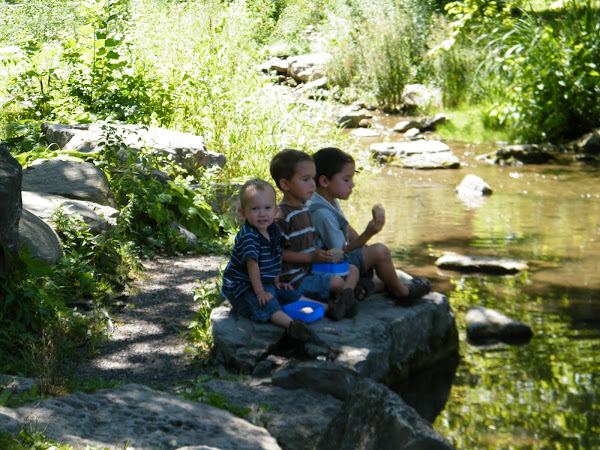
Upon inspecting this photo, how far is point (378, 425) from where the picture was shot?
8.63 ft

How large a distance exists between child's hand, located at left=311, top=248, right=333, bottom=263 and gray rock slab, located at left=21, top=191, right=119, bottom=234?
79.1 inches

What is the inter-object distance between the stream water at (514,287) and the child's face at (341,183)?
1.24 metres

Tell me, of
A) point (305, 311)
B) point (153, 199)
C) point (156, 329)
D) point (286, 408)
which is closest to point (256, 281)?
point (305, 311)

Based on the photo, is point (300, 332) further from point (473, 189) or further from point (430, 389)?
point (473, 189)

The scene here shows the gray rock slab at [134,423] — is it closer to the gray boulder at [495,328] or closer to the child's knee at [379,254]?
the child's knee at [379,254]

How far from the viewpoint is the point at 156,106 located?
8422mm

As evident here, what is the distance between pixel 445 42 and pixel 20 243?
11.7 metres

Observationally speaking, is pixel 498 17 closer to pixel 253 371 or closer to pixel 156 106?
pixel 156 106

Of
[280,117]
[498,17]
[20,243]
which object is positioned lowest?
[20,243]

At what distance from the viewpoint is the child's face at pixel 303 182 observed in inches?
172

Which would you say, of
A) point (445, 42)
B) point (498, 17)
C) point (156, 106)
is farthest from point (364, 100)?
point (156, 106)

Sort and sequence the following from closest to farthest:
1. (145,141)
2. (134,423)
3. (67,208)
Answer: (134,423) → (67,208) → (145,141)

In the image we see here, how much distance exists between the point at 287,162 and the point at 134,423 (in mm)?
1914

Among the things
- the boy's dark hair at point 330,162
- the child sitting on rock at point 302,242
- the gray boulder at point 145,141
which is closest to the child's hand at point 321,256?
the child sitting on rock at point 302,242
